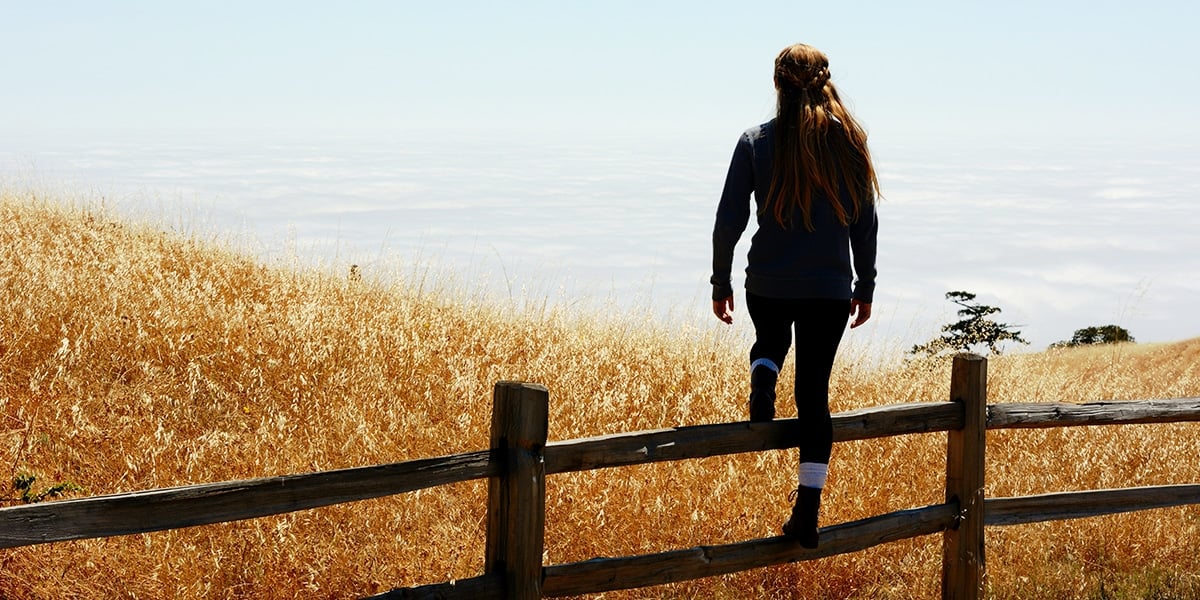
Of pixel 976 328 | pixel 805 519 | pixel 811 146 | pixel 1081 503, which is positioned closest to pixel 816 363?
pixel 805 519

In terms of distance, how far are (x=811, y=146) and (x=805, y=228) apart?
0.34 metres

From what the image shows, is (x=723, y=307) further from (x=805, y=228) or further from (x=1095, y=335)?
(x=1095, y=335)

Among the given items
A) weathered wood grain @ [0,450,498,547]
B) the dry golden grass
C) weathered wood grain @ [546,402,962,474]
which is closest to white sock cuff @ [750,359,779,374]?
weathered wood grain @ [546,402,962,474]

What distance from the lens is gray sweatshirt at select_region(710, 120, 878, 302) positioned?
4.36m

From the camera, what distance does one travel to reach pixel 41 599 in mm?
4457

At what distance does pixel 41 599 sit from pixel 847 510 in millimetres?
4136

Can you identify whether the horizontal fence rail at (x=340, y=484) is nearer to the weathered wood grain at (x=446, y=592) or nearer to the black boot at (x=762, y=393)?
the black boot at (x=762, y=393)

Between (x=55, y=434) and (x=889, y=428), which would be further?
(x=55, y=434)

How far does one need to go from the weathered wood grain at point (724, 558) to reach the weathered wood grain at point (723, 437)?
0.46 meters

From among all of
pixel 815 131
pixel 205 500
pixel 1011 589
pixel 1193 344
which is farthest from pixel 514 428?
pixel 1193 344

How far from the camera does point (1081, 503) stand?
5.92 m

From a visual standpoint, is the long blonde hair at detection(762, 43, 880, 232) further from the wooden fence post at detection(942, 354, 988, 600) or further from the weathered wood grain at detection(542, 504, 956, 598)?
the weathered wood grain at detection(542, 504, 956, 598)

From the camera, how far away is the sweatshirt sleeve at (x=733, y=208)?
14.5 feet

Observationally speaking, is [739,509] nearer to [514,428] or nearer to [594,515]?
[594,515]
